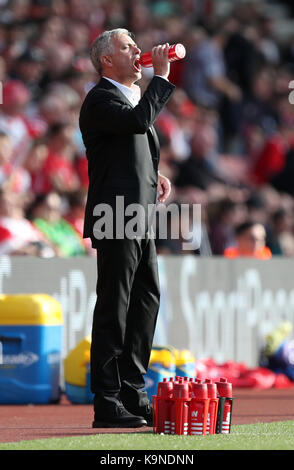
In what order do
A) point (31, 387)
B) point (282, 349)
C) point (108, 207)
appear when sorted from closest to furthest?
point (108, 207), point (31, 387), point (282, 349)

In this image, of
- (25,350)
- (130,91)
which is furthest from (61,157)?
(130,91)

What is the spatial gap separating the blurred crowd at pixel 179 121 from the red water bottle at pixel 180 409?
421 cm

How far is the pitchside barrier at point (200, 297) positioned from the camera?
30.1 ft

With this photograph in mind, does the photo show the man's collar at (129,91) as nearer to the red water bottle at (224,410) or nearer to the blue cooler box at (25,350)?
the red water bottle at (224,410)

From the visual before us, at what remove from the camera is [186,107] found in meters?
16.4

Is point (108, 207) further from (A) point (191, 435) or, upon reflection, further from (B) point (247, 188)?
(B) point (247, 188)

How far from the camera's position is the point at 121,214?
5.66m

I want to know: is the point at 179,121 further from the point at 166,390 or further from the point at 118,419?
the point at 166,390

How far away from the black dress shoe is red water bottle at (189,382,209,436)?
1.68 ft

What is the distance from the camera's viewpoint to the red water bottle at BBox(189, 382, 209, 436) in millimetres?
5211

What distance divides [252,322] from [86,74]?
4620 mm

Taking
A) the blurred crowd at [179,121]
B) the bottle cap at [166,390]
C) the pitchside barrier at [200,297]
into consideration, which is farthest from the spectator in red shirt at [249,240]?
the bottle cap at [166,390]

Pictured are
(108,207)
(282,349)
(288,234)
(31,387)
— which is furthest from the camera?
(288,234)

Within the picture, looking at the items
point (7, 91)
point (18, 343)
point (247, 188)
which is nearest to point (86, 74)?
point (7, 91)
